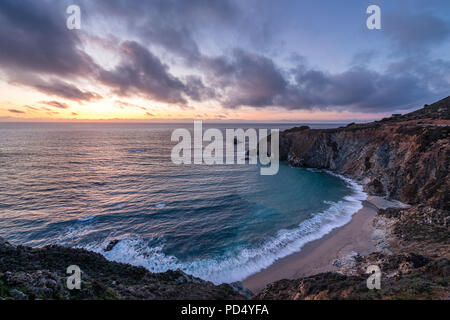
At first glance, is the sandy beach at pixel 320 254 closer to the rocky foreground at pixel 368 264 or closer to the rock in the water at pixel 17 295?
the rocky foreground at pixel 368 264

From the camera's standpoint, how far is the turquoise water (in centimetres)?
1848

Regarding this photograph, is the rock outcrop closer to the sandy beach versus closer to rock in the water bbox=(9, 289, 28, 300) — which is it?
the sandy beach

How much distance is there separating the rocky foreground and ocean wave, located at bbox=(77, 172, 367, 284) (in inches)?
165

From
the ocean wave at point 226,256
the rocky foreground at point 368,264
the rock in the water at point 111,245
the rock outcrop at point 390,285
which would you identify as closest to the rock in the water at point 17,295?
the rocky foreground at point 368,264

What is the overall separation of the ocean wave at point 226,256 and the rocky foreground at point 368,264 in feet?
13.8

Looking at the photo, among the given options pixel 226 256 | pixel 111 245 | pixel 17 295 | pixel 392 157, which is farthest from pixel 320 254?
pixel 392 157

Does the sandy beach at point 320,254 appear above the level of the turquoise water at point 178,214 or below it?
below

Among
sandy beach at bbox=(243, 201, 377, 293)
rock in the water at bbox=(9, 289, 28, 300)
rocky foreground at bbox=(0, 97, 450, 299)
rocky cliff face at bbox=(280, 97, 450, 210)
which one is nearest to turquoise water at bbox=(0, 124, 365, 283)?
sandy beach at bbox=(243, 201, 377, 293)

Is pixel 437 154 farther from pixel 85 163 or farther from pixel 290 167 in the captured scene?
pixel 85 163

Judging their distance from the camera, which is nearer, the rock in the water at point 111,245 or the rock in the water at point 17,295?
the rock in the water at point 17,295

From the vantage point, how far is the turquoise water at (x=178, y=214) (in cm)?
1848

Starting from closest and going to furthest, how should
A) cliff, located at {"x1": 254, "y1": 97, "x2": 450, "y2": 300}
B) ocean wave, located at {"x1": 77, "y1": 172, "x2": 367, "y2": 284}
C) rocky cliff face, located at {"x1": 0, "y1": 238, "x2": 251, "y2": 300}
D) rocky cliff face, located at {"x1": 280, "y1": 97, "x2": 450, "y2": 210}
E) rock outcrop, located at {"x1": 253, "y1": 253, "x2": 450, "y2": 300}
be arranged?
rocky cliff face, located at {"x1": 0, "y1": 238, "x2": 251, "y2": 300}
rock outcrop, located at {"x1": 253, "y1": 253, "x2": 450, "y2": 300}
cliff, located at {"x1": 254, "y1": 97, "x2": 450, "y2": 300}
ocean wave, located at {"x1": 77, "y1": 172, "x2": 367, "y2": 284}
rocky cliff face, located at {"x1": 280, "y1": 97, "x2": 450, "y2": 210}

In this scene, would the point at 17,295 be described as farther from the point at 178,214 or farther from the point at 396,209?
the point at 396,209
